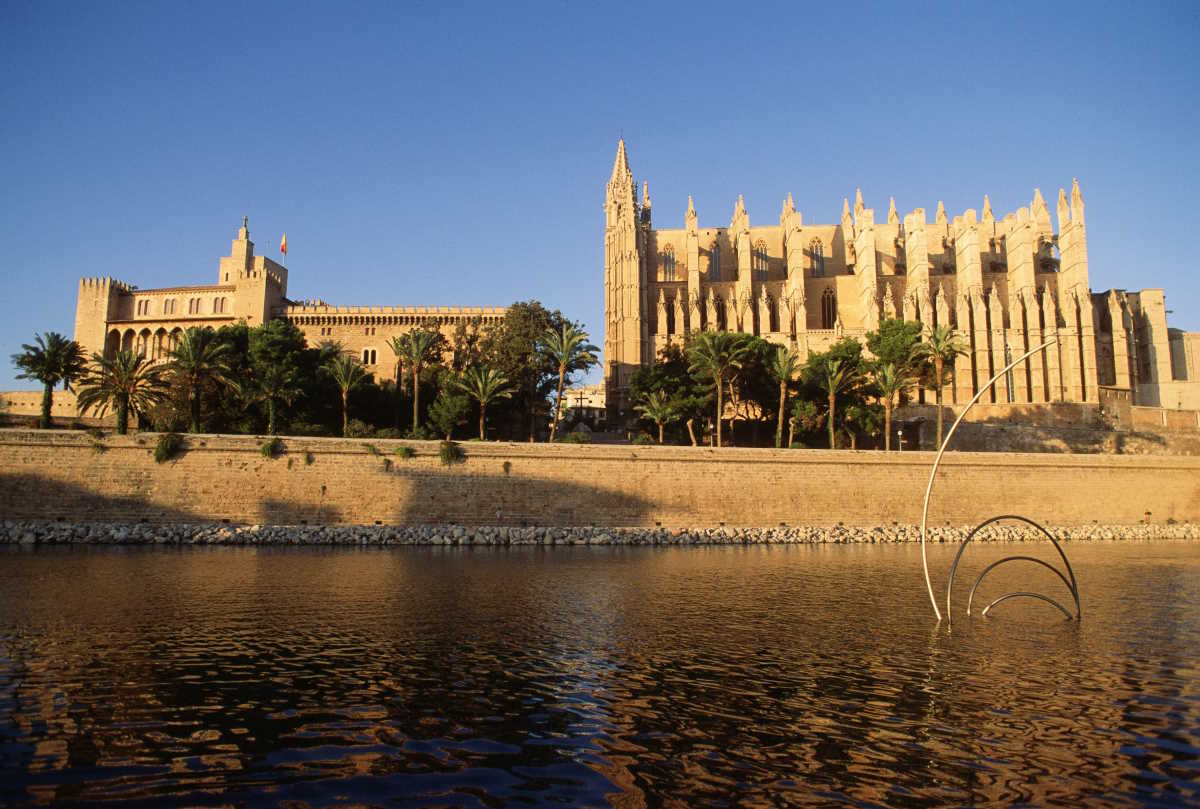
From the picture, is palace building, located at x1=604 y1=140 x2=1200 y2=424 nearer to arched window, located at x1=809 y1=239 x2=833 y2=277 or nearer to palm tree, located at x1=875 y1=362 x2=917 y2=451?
arched window, located at x1=809 y1=239 x2=833 y2=277

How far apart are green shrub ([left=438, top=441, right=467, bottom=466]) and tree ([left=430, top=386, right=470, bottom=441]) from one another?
866 centimetres

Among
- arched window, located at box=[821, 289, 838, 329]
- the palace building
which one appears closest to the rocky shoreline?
the palace building

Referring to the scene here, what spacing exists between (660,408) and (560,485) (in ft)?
35.8

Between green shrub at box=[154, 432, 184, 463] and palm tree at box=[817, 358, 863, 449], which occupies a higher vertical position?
palm tree at box=[817, 358, 863, 449]

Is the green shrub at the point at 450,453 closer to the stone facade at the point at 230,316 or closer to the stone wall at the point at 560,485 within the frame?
the stone wall at the point at 560,485

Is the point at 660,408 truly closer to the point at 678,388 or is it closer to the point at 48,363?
the point at 678,388

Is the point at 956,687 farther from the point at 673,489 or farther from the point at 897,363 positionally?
the point at 897,363

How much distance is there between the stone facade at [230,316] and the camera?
58.3m

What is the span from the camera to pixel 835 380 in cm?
3794

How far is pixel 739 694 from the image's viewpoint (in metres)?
8.79

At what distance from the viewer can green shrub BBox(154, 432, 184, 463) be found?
27.6 m

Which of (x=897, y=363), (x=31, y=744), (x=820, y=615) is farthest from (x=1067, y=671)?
(x=897, y=363)

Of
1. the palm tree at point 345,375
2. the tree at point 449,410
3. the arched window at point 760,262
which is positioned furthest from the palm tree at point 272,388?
the arched window at point 760,262

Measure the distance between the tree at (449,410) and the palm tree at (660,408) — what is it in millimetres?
8894
